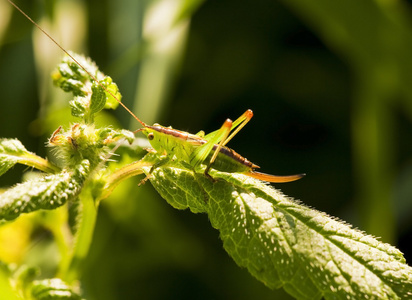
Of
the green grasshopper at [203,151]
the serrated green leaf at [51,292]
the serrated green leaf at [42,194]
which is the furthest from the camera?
the green grasshopper at [203,151]

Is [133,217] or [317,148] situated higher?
[317,148]

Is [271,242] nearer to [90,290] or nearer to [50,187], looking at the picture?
[50,187]

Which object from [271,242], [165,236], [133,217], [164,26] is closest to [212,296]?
[165,236]

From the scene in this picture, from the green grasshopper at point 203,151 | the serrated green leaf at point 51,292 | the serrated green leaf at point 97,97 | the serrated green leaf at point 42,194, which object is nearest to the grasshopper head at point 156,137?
the green grasshopper at point 203,151

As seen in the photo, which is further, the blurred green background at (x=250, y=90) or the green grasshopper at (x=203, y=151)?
the blurred green background at (x=250, y=90)

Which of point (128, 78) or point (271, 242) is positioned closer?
point (271, 242)

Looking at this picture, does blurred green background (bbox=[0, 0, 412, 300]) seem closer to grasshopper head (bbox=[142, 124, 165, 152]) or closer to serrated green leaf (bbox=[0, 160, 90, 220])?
grasshopper head (bbox=[142, 124, 165, 152])

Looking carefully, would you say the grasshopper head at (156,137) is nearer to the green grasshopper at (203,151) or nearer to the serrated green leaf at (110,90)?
the green grasshopper at (203,151)
